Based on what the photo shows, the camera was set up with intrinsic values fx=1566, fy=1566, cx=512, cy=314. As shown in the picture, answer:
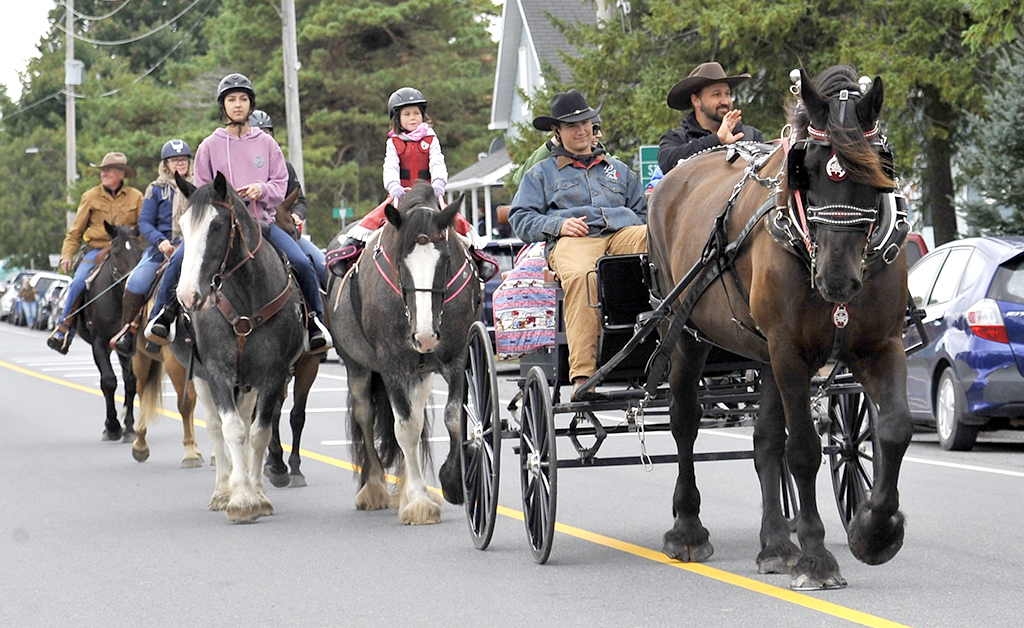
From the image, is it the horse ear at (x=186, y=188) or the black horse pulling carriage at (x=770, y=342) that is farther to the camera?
the horse ear at (x=186, y=188)

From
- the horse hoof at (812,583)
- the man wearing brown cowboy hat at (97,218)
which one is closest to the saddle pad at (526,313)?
the horse hoof at (812,583)

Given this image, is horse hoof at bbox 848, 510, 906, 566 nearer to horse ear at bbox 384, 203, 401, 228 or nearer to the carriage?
the carriage

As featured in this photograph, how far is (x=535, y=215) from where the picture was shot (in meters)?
9.18

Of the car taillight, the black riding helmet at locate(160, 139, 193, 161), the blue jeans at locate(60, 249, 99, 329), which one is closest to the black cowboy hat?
the car taillight

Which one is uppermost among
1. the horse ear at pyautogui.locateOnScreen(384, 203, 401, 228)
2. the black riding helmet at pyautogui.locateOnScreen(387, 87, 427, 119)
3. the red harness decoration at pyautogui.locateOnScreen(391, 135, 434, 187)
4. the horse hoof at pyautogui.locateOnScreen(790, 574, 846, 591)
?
the black riding helmet at pyautogui.locateOnScreen(387, 87, 427, 119)

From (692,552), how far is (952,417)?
20.1 ft

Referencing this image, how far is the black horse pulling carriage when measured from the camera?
6770 mm

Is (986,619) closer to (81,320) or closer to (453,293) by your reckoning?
(453,293)

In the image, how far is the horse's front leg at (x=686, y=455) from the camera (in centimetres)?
840

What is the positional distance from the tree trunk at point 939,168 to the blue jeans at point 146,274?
42.2 ft

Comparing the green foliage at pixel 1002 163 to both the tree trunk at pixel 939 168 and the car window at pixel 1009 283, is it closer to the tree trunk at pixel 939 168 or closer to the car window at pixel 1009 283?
the tree trunk at pixel 939 168

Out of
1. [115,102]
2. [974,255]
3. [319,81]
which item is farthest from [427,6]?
[974,255]

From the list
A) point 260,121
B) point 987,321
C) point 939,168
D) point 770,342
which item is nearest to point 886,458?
point 770,342

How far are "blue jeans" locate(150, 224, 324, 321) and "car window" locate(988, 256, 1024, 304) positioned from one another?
573cm
